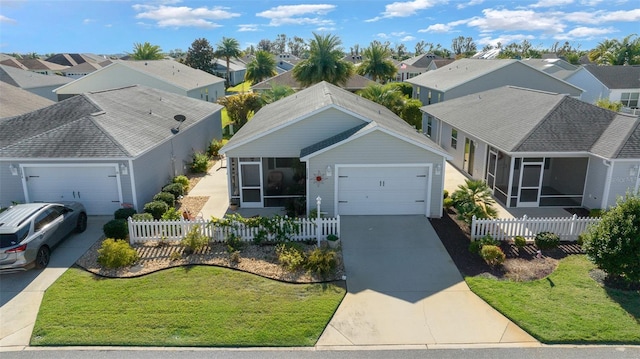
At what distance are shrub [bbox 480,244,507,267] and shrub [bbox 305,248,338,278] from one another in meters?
4.59

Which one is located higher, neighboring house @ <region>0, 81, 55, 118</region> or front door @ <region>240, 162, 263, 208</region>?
neighboring house @ <region>0, 81, 55, 118</region>

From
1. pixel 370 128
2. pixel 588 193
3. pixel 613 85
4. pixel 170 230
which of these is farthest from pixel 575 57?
pixel 170 230

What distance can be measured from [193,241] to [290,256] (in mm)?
3293

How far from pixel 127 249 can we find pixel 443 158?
1145 centimetres

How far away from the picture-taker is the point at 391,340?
9125 millimetres

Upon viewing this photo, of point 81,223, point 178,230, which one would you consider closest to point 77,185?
point 81,223

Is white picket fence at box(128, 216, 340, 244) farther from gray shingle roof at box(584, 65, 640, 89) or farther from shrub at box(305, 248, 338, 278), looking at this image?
gray shingle roof at box(584, 65, 640, 89)

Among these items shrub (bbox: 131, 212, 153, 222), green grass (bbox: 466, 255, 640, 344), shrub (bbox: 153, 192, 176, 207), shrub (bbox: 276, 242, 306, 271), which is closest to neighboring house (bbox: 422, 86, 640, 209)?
green grass (bbox: 466, 255, 640, 344)

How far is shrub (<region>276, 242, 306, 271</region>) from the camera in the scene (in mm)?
12062

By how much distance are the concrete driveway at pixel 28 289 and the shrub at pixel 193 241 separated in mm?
3399

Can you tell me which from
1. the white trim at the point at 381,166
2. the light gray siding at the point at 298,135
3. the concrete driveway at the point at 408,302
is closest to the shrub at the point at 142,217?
the light gray siding at the point at 298,135

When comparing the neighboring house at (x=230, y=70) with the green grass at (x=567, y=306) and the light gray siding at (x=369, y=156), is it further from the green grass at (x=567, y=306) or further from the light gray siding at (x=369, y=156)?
the green grass at (x=567, y=306)

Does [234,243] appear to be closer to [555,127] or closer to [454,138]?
[555,127]

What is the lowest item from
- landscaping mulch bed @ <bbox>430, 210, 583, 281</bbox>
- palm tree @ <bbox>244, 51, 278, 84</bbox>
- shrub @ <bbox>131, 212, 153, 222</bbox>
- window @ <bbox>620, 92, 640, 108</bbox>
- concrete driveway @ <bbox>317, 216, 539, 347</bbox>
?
concrete driveway @ <bbox>317, 216, 539, 347</bbox>
